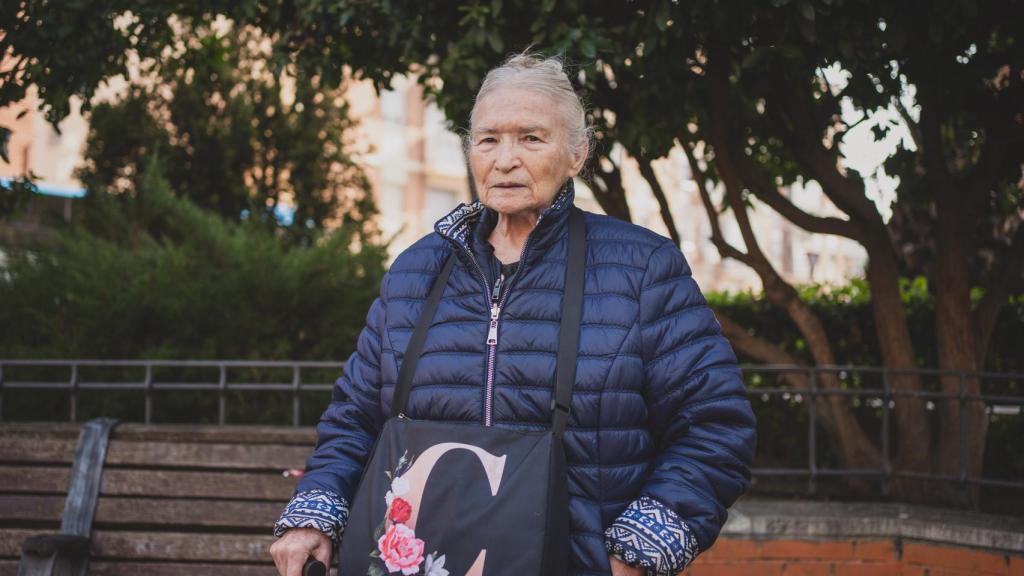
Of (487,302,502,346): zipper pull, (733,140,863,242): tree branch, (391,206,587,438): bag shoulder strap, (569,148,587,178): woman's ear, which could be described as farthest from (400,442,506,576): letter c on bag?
(733,140,863,242): tree branch

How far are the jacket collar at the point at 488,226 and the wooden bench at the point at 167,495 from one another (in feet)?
7.64

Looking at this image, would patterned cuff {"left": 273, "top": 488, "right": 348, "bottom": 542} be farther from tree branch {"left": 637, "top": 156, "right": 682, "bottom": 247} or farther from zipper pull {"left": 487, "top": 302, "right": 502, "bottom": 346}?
tree branch {"left": 637, "top": 156, "right": 682, "bottom": 247}

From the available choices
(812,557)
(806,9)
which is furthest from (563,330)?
(812,557)

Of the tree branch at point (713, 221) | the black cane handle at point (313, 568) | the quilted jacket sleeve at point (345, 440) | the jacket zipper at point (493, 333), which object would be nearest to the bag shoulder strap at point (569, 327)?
the jacket zipper at point (493, 333)

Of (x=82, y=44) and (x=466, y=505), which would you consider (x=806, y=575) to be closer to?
(x=466, y=505)

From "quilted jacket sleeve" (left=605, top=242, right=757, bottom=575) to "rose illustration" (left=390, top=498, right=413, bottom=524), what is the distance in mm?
412

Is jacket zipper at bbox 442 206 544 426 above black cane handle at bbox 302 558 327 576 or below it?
above

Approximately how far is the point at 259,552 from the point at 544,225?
266 centimetres

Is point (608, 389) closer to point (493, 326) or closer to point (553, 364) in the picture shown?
point (553, 364)

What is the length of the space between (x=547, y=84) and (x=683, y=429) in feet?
2.76

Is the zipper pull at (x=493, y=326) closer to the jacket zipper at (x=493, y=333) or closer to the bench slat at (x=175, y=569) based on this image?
the jacket zipper at (x=493, y=333)

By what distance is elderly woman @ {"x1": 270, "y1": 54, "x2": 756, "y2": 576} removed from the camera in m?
2.08

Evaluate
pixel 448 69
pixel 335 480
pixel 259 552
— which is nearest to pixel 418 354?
pixel 335 480

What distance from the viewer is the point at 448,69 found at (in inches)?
187
